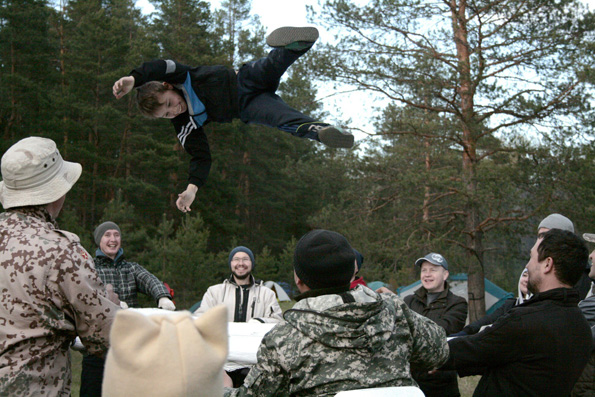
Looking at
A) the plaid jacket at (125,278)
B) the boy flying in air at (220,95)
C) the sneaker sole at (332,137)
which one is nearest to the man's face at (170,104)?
the boy flying in air at (220,95)

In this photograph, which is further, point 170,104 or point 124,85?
point 170,104

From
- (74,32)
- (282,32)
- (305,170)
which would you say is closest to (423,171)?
(305,170)

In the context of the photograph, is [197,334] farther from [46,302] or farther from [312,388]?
[46,302]

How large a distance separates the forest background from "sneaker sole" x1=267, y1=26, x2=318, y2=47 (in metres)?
10.3

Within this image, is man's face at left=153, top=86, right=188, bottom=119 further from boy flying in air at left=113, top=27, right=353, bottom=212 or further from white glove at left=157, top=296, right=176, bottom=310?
white glove at left=157, top=296, right=176, bottom=310

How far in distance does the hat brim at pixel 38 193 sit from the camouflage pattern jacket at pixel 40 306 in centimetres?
8

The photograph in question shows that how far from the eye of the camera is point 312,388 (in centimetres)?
192

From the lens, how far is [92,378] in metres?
4.34

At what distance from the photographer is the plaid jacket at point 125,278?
447 centimetres

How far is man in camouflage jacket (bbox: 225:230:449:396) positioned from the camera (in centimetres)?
190

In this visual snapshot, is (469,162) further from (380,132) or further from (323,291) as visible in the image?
(323,291)

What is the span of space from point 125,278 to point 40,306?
8.30 ft

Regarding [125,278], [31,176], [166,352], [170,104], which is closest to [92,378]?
[125,278]

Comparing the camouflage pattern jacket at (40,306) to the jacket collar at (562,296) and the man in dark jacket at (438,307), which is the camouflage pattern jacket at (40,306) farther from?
the man in dark jacket at (438,307)
